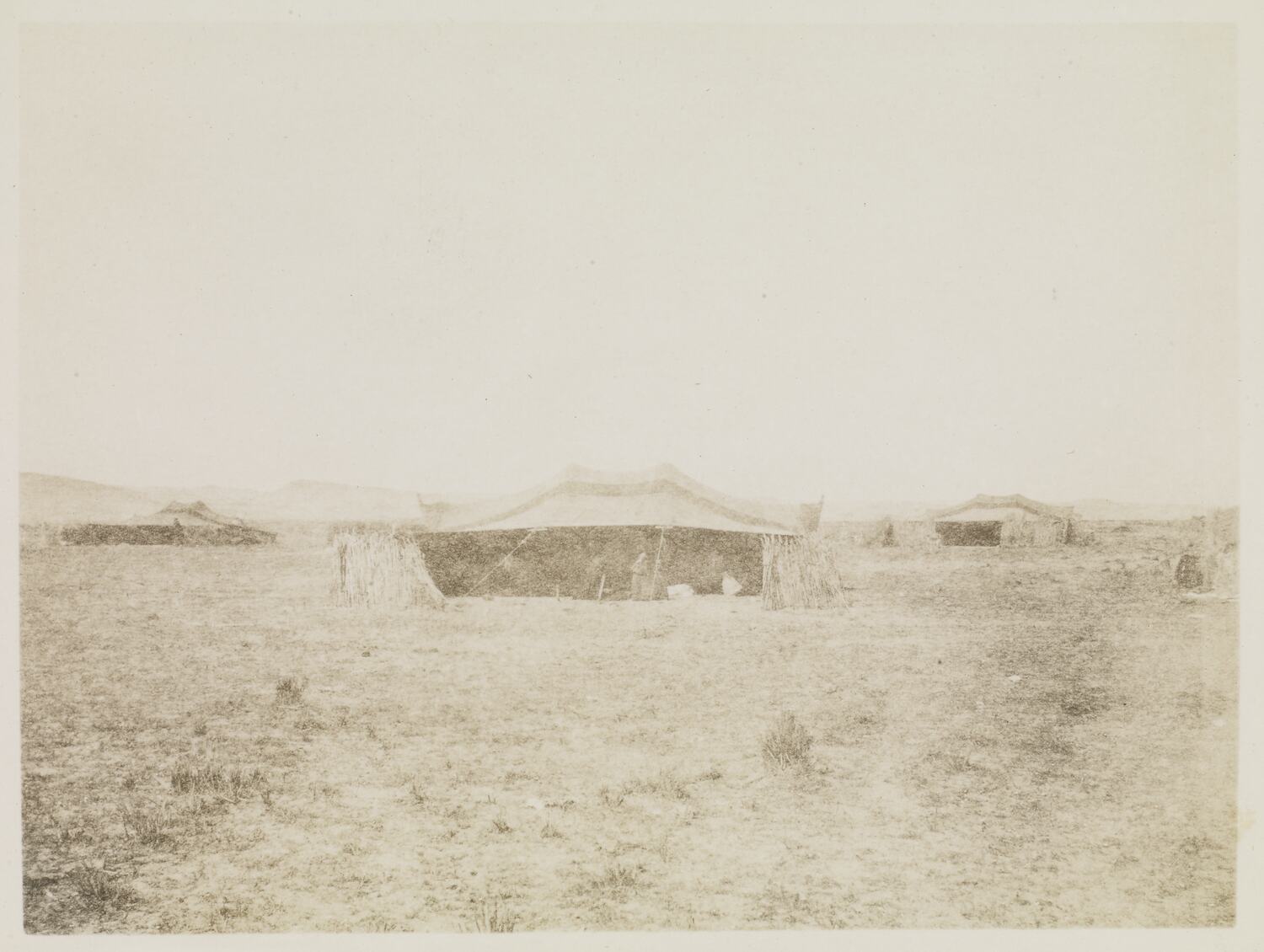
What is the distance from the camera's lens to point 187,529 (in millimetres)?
4691

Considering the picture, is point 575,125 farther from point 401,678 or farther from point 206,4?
point 401,678

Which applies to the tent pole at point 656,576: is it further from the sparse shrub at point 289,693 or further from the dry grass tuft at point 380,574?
the sparse shrub at point 289,693

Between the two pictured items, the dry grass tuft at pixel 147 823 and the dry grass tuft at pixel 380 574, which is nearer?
the dry grass tuft at pixel 147 823

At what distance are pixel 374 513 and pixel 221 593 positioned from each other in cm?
97

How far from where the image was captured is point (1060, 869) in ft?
9.92

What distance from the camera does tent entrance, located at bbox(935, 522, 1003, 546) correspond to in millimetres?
4828

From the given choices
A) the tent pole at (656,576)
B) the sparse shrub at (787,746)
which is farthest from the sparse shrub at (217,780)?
the tent pole at (656,576)

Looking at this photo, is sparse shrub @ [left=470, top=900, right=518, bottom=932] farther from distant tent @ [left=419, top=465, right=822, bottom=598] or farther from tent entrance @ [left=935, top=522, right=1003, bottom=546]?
tent entrance @ [left=935, top=522, right=1003, bottom=546]

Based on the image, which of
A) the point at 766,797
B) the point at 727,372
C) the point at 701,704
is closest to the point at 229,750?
the point at 701,704

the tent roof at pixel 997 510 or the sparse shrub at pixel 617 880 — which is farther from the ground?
the tent roof at pixel 997 510

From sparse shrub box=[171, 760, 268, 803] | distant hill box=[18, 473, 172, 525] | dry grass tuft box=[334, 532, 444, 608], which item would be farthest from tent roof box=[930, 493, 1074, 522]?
distant hill box=[18, 473, 172, 525]

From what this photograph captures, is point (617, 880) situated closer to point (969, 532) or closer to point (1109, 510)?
point (1109, 510)

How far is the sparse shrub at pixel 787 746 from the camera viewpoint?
335 centimetres

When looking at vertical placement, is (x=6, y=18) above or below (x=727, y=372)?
above
